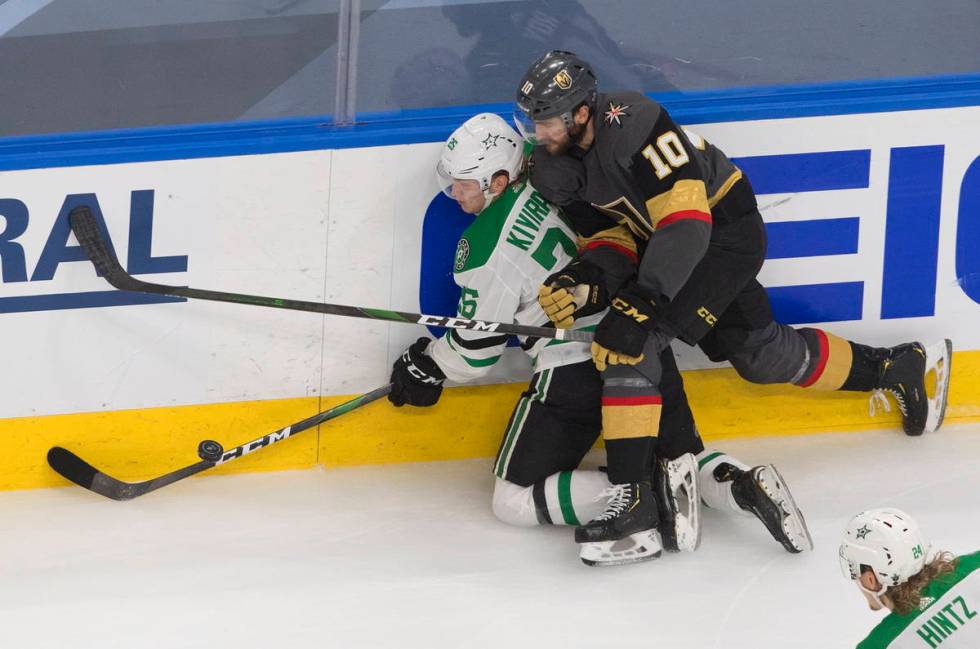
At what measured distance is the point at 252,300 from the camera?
10.7 feet

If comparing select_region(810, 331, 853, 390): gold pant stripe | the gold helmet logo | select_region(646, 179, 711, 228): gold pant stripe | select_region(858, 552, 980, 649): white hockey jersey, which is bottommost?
select_region(858, 552, 980, 649): white hockey jersey

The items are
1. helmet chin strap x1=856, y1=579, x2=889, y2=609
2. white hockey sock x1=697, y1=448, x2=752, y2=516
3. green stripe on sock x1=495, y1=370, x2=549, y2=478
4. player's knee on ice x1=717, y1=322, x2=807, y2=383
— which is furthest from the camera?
player's knee on ice x1=717, y1=322, x2=807, y2=383

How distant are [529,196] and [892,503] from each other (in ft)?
3.83

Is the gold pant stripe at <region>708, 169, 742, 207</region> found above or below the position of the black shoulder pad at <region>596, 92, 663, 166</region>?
below

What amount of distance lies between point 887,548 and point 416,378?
1.49 meters

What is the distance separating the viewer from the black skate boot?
3.10m

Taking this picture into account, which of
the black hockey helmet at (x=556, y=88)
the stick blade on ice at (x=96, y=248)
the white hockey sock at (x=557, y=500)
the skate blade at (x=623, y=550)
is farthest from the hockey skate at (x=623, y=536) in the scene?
the stick blade on ice at (x=96, y=248)

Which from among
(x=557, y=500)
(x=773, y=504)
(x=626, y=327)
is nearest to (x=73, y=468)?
(x=557, y=500)

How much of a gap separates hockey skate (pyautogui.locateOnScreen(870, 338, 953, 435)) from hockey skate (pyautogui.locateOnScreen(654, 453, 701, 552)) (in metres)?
0.66

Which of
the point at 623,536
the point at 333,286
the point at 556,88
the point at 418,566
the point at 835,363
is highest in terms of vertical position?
the point at 556,88

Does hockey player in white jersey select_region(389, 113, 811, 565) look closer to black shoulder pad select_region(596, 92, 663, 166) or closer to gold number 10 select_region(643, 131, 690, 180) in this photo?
black shoulder pad select_region(596, 92, 663, 166)

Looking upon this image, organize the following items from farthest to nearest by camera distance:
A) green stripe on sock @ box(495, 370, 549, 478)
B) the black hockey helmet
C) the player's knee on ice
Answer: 1. the player's knee on ice
2. green stripe on sock @ box(495, 370, 549, 478)
3. the black hockey helmet

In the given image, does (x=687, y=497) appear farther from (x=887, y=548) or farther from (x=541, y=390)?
(x=887, y=548)

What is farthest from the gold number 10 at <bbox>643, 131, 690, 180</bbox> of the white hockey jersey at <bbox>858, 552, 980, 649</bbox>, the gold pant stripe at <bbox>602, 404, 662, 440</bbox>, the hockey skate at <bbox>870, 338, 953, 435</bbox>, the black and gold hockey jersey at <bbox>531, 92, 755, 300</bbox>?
the white hockey jersey at <bbox>858, 552, 980, 649</bbox>
